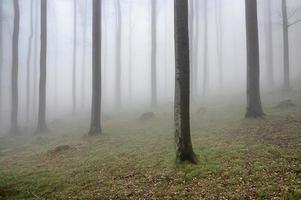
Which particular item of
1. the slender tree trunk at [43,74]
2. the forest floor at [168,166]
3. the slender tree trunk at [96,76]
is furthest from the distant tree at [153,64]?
the forest floor at [168,166]

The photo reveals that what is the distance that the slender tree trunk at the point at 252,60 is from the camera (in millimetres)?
15976

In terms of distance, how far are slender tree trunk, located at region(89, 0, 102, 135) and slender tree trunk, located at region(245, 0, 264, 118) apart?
8450 millimetres

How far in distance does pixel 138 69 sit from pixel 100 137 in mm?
58152

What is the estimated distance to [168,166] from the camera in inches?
397

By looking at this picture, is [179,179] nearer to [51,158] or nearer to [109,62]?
[51,158]

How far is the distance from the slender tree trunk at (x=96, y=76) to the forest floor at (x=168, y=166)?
118 centimetres

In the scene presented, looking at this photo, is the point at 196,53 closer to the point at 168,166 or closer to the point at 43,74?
the point at 43,74

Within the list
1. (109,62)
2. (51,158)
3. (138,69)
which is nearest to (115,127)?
(51,158)

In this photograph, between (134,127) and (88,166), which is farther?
(134,127)

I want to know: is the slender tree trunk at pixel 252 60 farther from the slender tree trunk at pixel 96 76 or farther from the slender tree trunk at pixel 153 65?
the slender tree trunk at pixel 153 65

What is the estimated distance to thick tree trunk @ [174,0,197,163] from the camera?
32.7 ft

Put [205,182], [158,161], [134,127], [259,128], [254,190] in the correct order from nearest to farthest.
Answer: [254,190] < [205,182] < [158,161] < [259,128] < [134,127]

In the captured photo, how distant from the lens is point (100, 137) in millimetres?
17297

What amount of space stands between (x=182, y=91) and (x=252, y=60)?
800 centimetres
